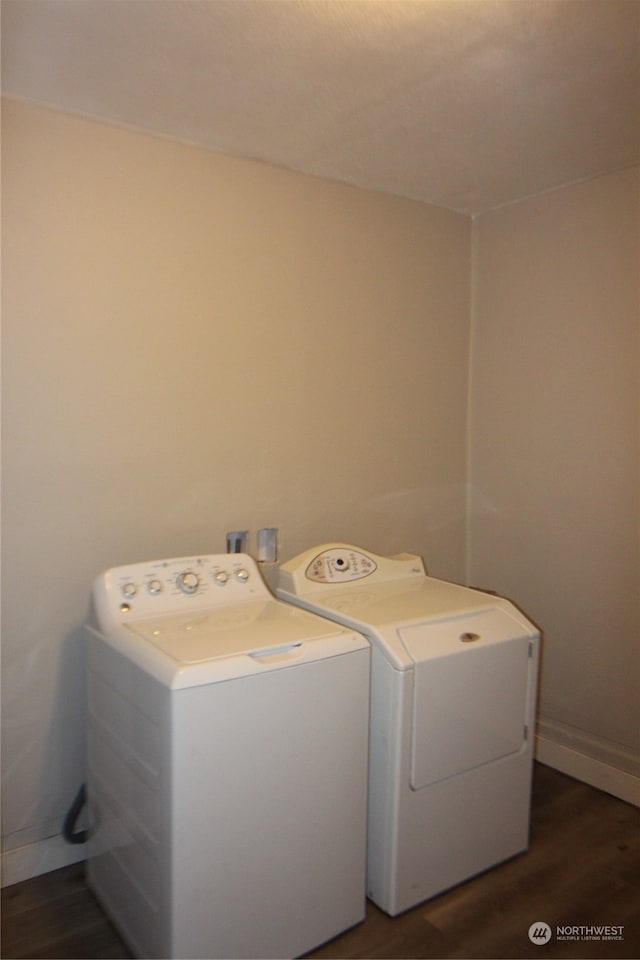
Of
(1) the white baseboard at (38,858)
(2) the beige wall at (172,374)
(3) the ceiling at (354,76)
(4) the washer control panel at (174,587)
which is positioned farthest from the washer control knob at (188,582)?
(3) the ceiling at (354,76)

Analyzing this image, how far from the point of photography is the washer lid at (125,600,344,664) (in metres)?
1.67

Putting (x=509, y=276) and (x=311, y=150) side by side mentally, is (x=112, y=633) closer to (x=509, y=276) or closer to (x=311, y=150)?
(x=311, y=150)

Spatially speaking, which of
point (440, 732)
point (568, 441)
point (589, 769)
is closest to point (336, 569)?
point (440, 732)

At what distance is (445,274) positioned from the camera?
2.97m

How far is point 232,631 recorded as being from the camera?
1.85 m

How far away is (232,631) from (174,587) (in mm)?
306

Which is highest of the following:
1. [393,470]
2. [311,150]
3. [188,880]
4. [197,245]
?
[311,150]

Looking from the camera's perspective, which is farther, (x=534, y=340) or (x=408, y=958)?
(x=534, y=340)

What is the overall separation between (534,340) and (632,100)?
99 centimetres

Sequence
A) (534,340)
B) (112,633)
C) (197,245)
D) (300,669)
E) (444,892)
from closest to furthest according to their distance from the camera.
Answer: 1. (300,669)
2. (112,633)
3. (444,892)
4. (197,245)
5. (534,340)

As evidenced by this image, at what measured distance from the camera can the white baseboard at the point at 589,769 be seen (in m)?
2.47

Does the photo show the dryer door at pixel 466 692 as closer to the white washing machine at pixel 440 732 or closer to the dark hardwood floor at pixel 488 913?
the white washing machine at pixel 440 732

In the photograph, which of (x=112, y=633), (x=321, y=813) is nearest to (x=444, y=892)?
(x=321, y=813)

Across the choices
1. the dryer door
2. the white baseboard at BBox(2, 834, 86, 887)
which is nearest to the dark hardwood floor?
the white baseboard at BBox(2, 834, 86, 887)
